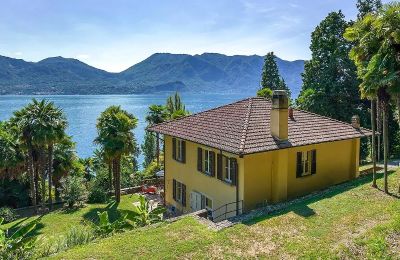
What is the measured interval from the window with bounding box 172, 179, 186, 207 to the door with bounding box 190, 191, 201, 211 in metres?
1.28

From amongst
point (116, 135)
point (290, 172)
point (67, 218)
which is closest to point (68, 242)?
point (290, 172)

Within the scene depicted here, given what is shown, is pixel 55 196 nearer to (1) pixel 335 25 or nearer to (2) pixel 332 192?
(2) pixel 332 192

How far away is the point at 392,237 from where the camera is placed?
12.8 m

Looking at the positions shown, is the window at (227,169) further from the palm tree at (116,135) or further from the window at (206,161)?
the palm tree at (116,135)

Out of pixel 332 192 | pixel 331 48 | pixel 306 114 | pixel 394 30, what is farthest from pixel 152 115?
pixel 394 30

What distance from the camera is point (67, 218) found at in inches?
1044

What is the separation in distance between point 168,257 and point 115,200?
2061 cm

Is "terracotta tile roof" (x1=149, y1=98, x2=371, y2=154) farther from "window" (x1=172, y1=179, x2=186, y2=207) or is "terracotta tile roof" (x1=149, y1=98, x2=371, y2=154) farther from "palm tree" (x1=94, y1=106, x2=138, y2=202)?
"palm tree" (x1=94, y1=106, x2=138, y2=202)

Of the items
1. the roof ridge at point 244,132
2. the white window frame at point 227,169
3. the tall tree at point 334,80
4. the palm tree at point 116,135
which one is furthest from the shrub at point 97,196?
the tall tree at point 334,80

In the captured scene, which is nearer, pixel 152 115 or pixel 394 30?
pixel 394 30

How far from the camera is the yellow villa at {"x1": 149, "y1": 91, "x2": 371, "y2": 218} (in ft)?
58.7

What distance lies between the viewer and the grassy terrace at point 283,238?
12117 mm

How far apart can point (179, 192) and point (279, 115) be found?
9516mm

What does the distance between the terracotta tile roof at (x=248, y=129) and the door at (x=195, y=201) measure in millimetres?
3697
